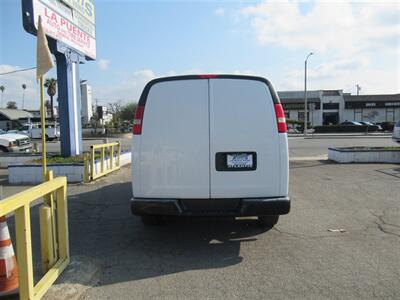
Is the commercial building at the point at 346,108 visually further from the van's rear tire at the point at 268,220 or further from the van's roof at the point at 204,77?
the van's roof at the point at 204,77

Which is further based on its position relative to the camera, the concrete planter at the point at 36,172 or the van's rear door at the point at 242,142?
the concrete planter at the point at 36,172

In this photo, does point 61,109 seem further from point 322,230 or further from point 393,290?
point 393,290

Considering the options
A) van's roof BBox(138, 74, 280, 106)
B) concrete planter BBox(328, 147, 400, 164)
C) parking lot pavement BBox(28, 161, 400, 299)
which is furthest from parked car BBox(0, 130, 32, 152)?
van's roof BBox(138, 74, 280, 106)

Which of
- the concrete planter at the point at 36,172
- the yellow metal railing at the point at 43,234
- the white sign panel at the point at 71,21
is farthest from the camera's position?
the white sign panel at the point at 71,21

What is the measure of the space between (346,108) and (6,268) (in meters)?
68.5

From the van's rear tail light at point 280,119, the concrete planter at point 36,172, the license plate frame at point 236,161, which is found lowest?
the concrete planter at point 36,172

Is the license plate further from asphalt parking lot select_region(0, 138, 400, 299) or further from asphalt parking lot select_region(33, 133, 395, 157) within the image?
asphalt parking lot select_region(33, 133, 395, 157)

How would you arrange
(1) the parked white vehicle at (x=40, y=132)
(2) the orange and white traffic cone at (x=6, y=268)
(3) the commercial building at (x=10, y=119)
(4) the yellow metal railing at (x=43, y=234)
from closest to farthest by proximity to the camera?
(4) the yellow metal railing at (x=43, y=234)
(2) the orange and white traffic cone at (x=6, y=268)
(1) the parked white vehicle at (x=40, y=132)
(3) the commercial building at (x=10, y=119)

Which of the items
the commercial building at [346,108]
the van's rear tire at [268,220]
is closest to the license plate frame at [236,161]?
the van's rear tire at [268,220]

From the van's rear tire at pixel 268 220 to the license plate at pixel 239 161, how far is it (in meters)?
1.36

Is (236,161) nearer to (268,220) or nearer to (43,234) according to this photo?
(268,220)

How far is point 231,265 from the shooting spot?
14.9 feet

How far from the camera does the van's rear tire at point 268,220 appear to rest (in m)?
5.86

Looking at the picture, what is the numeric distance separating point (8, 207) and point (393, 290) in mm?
3510
